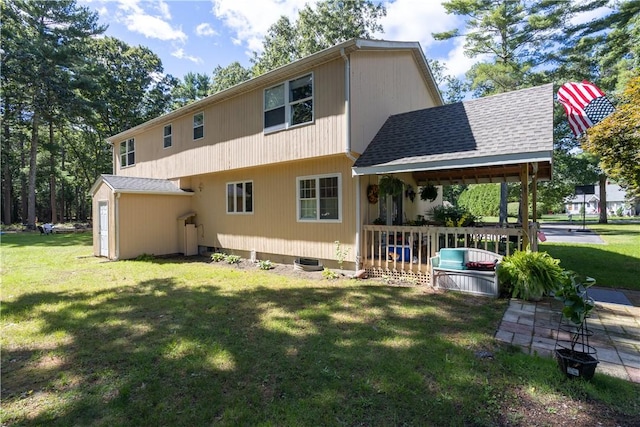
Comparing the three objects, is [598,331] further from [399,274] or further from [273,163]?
[273,163]

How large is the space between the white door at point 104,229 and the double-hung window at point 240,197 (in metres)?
4.32

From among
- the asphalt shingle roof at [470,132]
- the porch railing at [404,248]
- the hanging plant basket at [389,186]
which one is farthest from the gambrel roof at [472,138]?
the porch railing at [404,248]

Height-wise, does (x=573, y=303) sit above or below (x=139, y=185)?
below

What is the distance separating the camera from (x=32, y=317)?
5.05m

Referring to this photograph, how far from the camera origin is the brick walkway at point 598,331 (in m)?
3.42

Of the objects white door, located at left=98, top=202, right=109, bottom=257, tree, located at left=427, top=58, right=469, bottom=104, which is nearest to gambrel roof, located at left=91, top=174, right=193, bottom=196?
white door, located at left=98, top=202, right=109, bottom=257

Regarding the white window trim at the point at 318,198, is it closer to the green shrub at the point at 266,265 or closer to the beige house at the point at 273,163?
the beige house at the point at 273,163

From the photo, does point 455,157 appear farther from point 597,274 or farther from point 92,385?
point 92,385

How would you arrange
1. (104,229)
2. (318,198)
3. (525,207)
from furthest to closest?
(104,229), (318,198), (525,207)

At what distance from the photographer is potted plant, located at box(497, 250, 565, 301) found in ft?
Answer: 18.1

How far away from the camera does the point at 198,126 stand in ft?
38.2

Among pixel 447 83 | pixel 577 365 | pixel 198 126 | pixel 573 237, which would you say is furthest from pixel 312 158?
pixel 447 83

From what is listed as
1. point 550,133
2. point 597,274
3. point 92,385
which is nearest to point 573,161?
point 597,274

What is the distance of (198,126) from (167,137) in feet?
7.75
